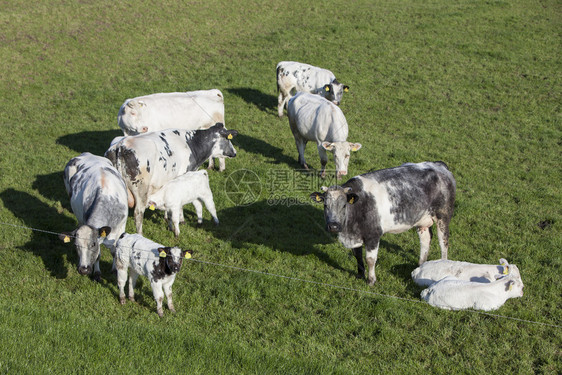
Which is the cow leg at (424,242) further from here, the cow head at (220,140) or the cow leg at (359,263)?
the cow head at (220,140)

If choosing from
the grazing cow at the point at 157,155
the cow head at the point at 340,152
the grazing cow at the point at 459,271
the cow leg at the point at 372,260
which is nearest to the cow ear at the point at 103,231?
the grazing cow at the point at 157,155

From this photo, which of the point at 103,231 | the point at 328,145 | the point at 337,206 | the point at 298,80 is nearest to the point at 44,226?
the point at 103,231

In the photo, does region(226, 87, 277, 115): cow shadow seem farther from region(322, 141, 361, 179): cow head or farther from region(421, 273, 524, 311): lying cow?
region(421, 273, 524, 311): lying cow

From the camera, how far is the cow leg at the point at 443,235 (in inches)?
401

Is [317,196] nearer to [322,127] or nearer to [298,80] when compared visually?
[322,127]

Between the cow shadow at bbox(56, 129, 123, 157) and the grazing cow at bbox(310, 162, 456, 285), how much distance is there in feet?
31.0

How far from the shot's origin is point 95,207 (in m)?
9.29

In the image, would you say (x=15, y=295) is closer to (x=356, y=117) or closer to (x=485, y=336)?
(x=485, y=336)

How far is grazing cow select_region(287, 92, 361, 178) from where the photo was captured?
13.8 metres

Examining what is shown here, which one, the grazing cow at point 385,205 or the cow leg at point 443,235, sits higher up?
the grazing cow at point 385,205

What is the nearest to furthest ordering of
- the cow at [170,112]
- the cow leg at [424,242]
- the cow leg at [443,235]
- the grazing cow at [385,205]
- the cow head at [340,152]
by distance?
the grazing cow at [385,205]
the cow leg at [443,235]
the cow leg at [424,242]
the cow head at [340,152]
the cow at [170,112]

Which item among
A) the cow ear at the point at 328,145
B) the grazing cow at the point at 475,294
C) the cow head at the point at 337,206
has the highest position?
the cow head at the point at 337,206

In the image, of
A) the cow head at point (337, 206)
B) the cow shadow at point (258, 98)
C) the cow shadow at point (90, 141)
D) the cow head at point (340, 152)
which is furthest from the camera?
the cow shadow at point (258, 98)

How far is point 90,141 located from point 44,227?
6.26 metres
